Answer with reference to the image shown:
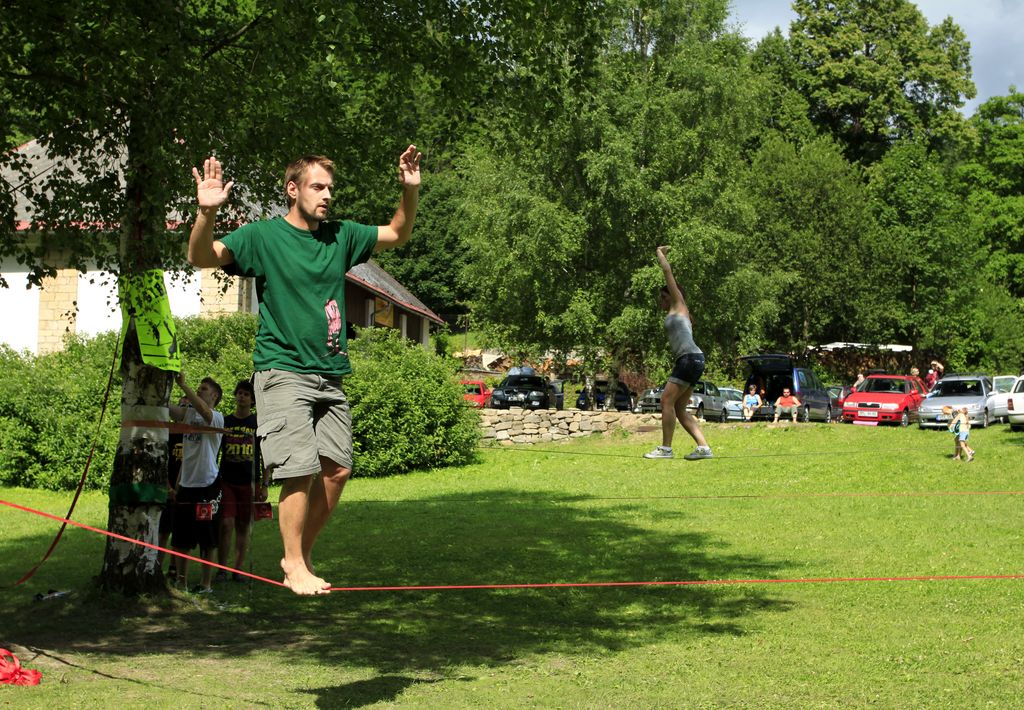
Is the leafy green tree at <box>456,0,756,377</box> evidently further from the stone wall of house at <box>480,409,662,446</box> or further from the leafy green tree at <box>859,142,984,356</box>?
the leafy green tree at <box>859,142,984,356</box>

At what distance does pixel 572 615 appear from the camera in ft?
35.4

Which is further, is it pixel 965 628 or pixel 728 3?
pixel 728 3

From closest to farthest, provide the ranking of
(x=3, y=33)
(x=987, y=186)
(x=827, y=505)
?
(x=3, y=33) < (x=827, y=505) < (x=987, y=186)

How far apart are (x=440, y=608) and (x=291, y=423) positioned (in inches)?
228

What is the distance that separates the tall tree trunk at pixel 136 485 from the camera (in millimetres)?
11133

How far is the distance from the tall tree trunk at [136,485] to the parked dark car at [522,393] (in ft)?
123

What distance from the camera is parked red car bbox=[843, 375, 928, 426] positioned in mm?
39594

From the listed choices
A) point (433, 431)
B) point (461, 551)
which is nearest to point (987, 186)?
point (433, 431)

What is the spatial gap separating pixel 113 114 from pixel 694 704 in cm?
753

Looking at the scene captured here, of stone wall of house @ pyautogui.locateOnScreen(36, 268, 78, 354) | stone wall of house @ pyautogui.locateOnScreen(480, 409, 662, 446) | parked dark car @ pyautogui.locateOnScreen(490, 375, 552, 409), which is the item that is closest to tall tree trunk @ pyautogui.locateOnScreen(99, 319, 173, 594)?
stone wall of house @ pyautogui.locateOnScreen(480, 409, 662, 446)

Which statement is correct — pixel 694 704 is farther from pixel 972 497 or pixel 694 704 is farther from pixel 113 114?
pixel 972 497

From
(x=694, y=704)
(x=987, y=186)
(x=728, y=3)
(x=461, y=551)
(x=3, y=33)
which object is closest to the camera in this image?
(x=694, y=704)

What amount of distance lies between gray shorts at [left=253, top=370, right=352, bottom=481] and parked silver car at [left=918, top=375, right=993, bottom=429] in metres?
32.5

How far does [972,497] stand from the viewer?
20.9 metres
